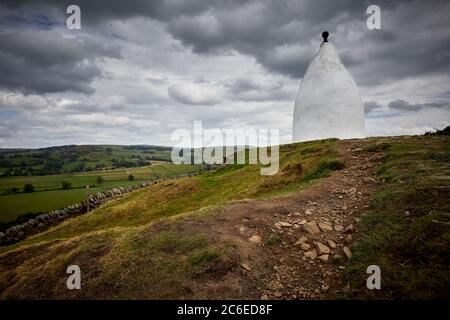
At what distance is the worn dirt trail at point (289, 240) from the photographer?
5.12m

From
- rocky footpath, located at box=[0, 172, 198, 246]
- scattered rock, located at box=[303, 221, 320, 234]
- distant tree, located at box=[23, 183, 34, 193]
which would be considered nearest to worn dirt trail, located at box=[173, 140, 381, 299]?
scattered rock, located at box=[303, 221, 320, 234]

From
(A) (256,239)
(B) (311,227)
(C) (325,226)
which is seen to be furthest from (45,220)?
(C) (325,226)

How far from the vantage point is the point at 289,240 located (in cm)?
660

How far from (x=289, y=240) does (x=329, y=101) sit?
59.2ft

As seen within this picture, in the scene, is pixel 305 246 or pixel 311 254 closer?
pixel 311 254

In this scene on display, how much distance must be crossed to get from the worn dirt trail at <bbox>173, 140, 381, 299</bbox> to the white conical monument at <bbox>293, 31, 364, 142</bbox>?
12.9 metres

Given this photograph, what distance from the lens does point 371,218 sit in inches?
271

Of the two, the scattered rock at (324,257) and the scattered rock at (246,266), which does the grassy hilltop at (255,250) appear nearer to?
the scattered rock at (246,266)

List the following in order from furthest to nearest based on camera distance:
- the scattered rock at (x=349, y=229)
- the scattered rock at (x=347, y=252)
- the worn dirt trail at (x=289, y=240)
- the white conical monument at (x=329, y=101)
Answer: the white conical monument at (x=329, y=101), the scattered rock at (x=349, y=229), the scattered rock at (x=347, y=252), the worn dirt trail at (x=289, y=240)

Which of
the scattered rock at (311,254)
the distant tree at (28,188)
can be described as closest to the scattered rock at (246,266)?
the scattered rock at (311,254)

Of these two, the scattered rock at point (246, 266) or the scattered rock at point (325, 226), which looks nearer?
the scattered rock at point (246, 266)

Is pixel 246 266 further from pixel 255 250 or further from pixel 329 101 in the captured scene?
pixel 329 101

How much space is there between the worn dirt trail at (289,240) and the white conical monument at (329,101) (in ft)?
42.2

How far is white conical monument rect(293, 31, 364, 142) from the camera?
2183 centimetres
